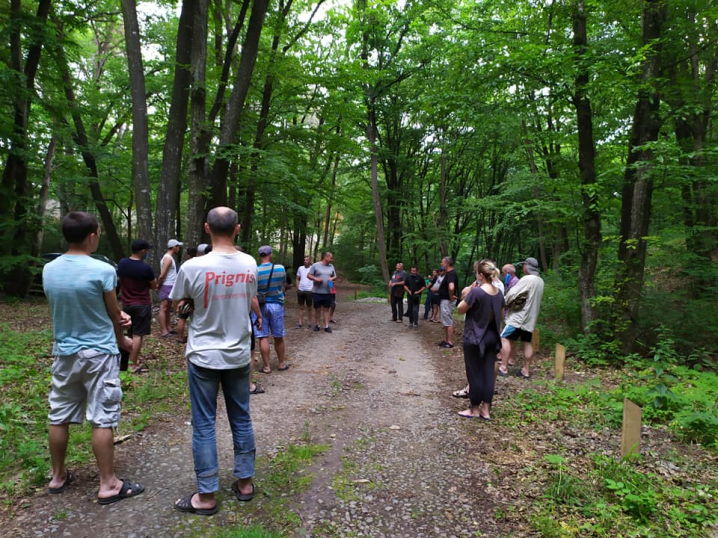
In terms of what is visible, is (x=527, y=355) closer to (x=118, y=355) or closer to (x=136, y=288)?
(x=118, y=355)

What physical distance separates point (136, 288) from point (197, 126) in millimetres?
4895

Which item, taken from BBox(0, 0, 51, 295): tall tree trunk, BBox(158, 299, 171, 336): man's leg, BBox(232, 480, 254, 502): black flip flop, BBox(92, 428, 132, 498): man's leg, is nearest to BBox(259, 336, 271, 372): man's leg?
BBox(158, 299, 171, 336): man's leg

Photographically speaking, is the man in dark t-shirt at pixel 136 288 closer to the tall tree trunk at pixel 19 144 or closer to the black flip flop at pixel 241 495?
the black flip flop at pixel 241 495

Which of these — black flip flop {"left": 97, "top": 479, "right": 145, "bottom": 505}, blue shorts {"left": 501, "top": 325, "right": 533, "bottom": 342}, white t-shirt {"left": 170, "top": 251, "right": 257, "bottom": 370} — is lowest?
black flip flop {"left": 97, "top": 479, "right": 145, "bottom": 505}

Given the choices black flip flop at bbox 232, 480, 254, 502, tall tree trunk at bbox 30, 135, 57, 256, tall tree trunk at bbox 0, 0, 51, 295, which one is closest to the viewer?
black flip flop at bbox 232, 480, 254, 502

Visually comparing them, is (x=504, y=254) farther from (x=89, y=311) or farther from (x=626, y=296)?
(x=89, y=311)

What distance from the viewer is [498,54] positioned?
8.69 meters

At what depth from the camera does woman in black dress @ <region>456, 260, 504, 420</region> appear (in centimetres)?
497

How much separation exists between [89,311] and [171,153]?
24.6 ft

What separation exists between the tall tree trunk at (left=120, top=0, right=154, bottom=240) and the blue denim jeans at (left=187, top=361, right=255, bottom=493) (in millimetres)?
7354

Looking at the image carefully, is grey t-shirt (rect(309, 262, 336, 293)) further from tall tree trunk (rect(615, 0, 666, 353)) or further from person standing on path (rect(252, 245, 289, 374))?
tall tree trunk (rect(615, 0, 666, 353))

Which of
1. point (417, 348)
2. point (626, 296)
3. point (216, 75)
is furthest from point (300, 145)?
point (626, 296)

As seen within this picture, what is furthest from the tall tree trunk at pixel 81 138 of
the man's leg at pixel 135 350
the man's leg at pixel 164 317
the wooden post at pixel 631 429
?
the wooden post at pixel 631 429

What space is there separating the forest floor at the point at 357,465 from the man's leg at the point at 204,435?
192mm
